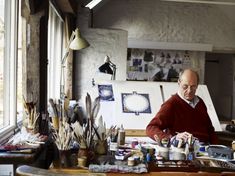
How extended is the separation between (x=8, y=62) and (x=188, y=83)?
5.19ft

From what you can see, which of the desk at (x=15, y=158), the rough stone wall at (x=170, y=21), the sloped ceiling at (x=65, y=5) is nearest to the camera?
the desk at (x=15, y=158)

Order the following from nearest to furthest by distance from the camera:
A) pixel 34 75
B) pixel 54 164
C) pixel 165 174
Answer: pixel 165 174
pixel 54 164
pixel 34 75

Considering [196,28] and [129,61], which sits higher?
[196,28]

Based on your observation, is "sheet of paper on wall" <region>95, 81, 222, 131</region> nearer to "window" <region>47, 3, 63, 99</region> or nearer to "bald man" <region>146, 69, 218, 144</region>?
"window" <region>47, 3, 63, 99</region>

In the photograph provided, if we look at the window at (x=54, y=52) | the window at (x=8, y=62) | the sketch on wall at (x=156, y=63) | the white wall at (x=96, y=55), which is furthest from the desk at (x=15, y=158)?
the sketch on wall at (x=156, y=63)

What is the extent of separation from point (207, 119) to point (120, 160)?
4.23 feet

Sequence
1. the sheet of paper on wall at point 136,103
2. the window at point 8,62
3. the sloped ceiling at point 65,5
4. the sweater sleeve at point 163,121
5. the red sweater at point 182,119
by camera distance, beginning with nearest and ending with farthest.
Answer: the window at point 8,62, the sweater sleeve at point 163,121, the red sweater at point 182,119, the sheet of paper on wall at point 136,103, the sloped ceiling at point 65,5

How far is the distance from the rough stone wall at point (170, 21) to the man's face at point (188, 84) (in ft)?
18.4

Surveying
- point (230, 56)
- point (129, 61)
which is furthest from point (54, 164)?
point (230, 56)

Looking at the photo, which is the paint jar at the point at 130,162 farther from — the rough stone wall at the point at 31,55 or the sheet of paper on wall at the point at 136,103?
the sheet of paper on wall at the point at 136,103

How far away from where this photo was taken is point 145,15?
27.8 ft

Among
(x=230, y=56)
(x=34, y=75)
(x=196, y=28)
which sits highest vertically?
(x=196, y=28)

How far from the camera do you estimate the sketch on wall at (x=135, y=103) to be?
14.3 feet

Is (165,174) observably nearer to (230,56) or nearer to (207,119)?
(207,119)
